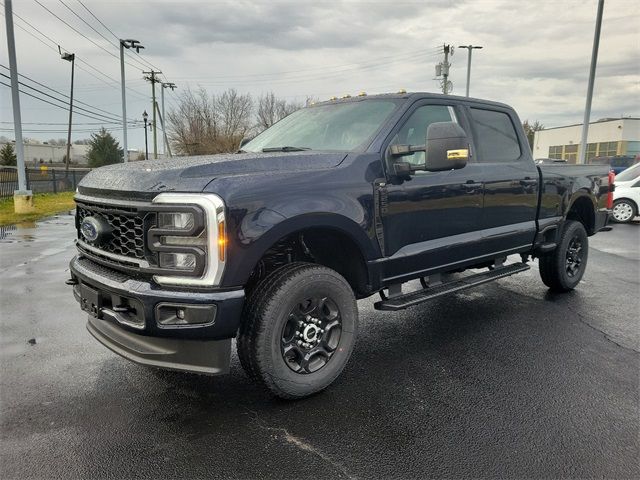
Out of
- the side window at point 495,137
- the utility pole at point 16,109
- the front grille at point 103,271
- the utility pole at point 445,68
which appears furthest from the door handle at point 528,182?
the utility pole at point 445,68

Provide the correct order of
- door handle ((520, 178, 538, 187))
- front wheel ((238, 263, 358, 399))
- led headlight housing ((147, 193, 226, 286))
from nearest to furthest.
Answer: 1. led headlight housing ((147, 193, 226, 286))
2. front wheel ((238, 263, 358, 399))
3. door handle ((520, 178, 538, 187))

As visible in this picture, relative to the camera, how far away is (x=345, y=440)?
8.83ft

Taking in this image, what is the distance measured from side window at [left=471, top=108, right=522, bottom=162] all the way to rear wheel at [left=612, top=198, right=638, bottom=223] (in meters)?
9.98

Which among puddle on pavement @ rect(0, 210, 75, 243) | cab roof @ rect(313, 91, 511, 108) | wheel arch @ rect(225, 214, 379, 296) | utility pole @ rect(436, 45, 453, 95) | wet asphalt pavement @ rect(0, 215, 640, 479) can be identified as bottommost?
puddle on pavement @ rect(0, 210, 75, 243)

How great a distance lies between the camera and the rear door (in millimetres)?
4449

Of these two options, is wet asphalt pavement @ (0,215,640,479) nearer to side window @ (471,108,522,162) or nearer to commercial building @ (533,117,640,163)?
side window @ (471,108,522,162)

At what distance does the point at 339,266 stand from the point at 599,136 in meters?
63.4

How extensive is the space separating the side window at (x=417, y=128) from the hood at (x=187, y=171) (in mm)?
649

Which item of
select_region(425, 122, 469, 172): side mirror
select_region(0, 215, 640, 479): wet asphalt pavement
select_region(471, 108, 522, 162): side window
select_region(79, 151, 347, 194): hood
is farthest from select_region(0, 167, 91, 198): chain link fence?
select_region(425, 122, 469, 172): side mirror

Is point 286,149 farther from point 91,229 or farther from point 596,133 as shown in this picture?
point 596,133

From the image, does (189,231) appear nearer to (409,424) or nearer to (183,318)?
(183,318)

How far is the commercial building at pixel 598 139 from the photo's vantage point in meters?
52.2

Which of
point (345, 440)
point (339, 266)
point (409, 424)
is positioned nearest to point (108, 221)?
point (339, 266)

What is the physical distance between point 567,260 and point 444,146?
11.3ft
